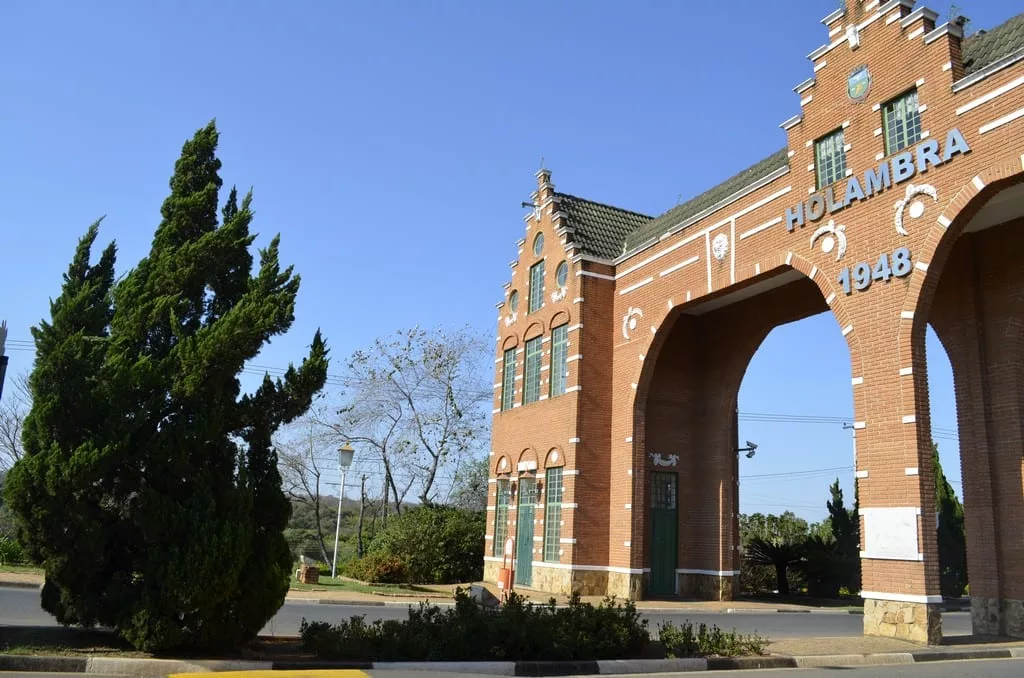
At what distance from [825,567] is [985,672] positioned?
55.7ft

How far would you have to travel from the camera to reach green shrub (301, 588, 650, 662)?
10109 mm

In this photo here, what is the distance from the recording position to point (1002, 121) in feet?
46.1

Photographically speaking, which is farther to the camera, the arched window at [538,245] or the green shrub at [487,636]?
the arched window at [538,245]

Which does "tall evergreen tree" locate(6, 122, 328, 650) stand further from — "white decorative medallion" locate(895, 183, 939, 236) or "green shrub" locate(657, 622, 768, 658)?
"white decorative medallion" locate(895, 183, 939, 236)

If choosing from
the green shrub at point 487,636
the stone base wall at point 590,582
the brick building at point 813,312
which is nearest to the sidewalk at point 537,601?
the stone base wall at point 590,582

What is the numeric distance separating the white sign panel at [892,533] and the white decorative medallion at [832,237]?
5.35m

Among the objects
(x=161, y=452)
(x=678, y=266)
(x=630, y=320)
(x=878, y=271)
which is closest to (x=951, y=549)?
(x=630, y=320)

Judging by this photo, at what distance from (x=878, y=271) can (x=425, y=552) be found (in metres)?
19.5

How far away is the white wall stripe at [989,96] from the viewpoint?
1400 cm

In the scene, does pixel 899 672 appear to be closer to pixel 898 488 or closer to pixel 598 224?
pixel 898 488

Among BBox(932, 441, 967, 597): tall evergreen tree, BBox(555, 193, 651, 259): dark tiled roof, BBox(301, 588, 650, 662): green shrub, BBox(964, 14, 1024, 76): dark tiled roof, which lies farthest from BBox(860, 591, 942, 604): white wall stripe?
BBox(932, 441, 967, 597): tall evergreen tree

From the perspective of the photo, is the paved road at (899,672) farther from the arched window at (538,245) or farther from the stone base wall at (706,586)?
the arched window at (538,245)

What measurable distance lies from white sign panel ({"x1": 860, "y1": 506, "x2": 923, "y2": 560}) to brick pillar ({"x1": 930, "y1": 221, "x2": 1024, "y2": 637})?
3.06 meters

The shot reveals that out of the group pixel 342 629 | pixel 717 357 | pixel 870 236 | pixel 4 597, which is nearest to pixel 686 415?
pixel 717 357
